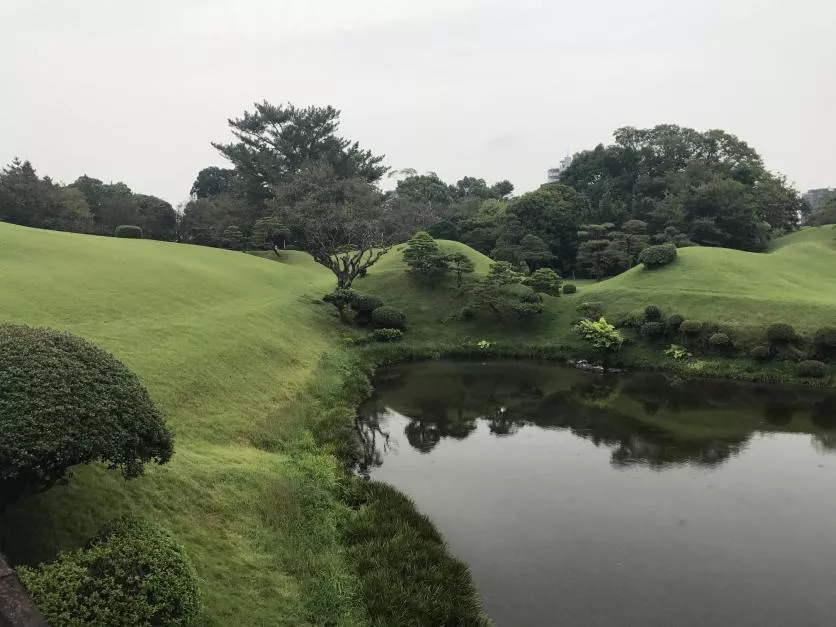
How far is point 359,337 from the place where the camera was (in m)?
25.7

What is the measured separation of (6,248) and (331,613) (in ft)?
72.2

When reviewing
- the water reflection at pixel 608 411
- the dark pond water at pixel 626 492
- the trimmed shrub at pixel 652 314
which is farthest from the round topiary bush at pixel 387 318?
the trimmed shrub at pixel 652 314

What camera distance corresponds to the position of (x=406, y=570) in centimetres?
845

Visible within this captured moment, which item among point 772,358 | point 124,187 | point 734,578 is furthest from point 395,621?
point 124,187

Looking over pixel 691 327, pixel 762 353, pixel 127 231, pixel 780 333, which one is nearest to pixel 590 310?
pixel 691 327

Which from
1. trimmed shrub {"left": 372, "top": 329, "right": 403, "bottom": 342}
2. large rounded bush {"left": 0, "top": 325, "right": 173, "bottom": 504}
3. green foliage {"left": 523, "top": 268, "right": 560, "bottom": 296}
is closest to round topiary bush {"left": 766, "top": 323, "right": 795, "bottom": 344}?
green foliage {"left": 523, "top": 268, "right": 560, "bottom": 296}

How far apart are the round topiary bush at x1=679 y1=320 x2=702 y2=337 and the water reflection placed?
9.60ft

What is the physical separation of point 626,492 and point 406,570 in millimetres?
5831

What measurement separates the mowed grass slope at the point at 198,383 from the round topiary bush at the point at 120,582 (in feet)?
2.58

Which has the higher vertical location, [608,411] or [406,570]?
[608,411]

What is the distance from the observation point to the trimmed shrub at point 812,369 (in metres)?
19.9

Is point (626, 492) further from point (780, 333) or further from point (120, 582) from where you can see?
point (780, 333)

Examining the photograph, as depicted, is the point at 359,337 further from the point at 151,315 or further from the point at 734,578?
the point at 734,578

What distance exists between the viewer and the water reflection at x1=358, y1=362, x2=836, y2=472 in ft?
48.0
